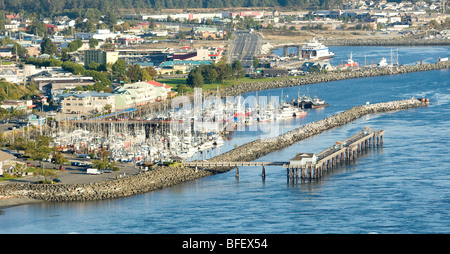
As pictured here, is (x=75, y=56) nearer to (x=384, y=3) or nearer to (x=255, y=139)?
(x=255, y=139)

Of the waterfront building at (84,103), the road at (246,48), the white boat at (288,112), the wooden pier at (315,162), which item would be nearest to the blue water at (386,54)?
the road at (246,48)

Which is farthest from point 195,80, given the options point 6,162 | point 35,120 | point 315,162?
point 6,162

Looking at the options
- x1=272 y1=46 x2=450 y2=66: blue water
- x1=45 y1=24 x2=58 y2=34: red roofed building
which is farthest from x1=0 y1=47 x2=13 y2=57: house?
x1=272 y1=46 x2=450 y2=66: blue water

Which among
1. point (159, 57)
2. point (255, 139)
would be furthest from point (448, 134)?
point (159, 57)

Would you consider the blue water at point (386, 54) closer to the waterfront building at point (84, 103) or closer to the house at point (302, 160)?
the waterfront building at point (84, 103)

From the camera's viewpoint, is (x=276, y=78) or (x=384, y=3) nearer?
(x=276, y=78)

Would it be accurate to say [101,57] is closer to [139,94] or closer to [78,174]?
[139,94]
